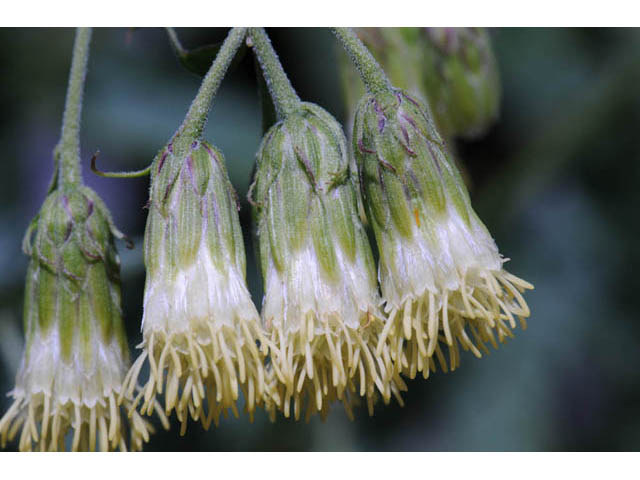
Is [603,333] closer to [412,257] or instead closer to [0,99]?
[412,257]

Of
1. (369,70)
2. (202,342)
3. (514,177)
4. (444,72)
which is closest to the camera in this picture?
(202,342)

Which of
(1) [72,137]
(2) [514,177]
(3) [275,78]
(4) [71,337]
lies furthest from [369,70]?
(2) [514,177]

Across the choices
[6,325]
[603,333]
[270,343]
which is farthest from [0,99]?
[603,333]

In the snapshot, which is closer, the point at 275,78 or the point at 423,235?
the point at 423,235

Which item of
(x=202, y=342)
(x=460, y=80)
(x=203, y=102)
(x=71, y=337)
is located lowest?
(x=202, y=342)

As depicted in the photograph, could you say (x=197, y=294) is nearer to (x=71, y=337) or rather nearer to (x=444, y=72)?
(x=71, y=337)

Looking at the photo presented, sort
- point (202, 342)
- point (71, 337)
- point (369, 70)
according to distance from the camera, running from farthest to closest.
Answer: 1. point (71, 337)
2. point (369, 70)
3. point (202, 342)
